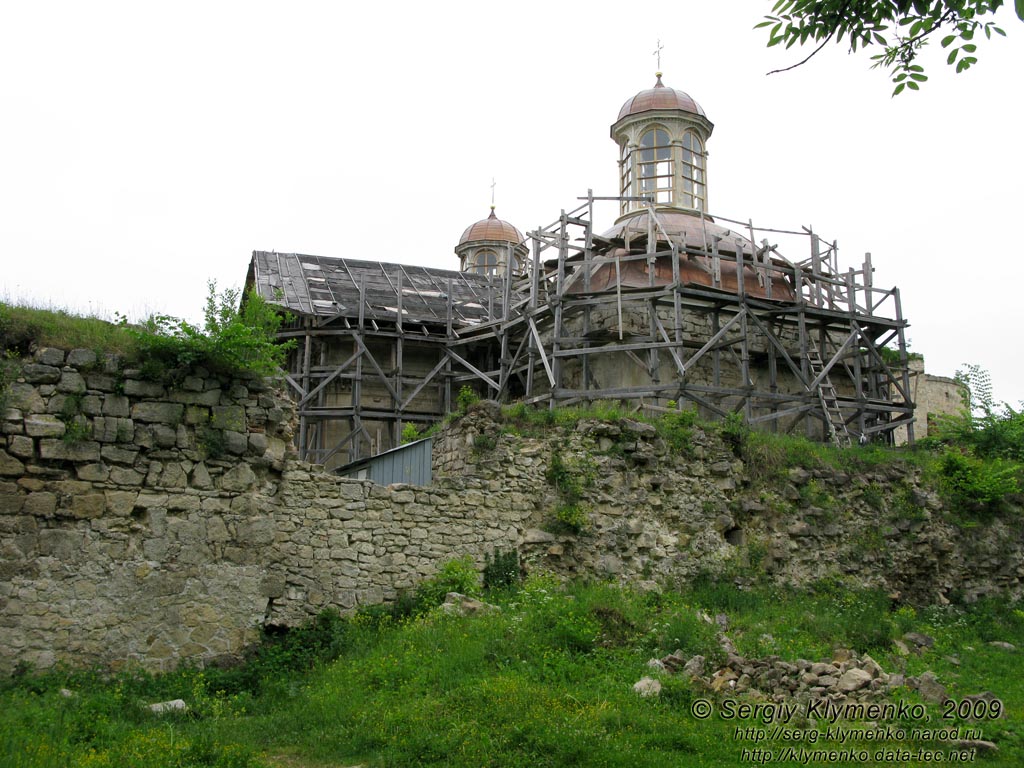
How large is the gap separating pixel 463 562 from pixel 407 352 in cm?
1081

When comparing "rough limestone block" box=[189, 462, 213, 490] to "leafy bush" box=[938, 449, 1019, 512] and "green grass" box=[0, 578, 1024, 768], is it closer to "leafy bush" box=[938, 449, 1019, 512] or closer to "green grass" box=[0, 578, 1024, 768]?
"green grass" box=[0, 578, 1024, 768]

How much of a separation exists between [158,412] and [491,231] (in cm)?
2601

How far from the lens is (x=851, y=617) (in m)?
12.0

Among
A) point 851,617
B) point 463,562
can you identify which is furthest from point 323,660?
point 851,617

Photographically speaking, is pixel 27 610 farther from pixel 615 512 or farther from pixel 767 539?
pixel 767 539

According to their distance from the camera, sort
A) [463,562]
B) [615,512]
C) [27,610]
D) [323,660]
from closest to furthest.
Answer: [27,610], [323,660], [463,562], [615,512]

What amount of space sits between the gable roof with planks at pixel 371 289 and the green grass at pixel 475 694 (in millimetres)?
10881

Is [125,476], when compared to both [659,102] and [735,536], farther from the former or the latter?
[659,102]

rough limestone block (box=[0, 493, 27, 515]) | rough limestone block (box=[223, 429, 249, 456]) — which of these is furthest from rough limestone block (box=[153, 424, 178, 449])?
rough limestone block (box=[0, 493, 27, 515])

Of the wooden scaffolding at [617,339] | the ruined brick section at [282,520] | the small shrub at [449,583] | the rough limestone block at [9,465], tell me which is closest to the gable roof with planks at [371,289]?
the wooden scaffolding at [617,339]

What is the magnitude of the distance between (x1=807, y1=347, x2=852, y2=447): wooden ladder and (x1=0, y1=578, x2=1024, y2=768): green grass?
18.7 ft

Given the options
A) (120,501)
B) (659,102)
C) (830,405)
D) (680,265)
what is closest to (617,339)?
(680,265)

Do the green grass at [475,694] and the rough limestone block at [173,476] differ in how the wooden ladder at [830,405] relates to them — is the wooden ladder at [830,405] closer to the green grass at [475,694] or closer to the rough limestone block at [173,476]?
the green grass at [475,694]

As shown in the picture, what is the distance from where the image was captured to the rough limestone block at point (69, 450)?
9242 mm
